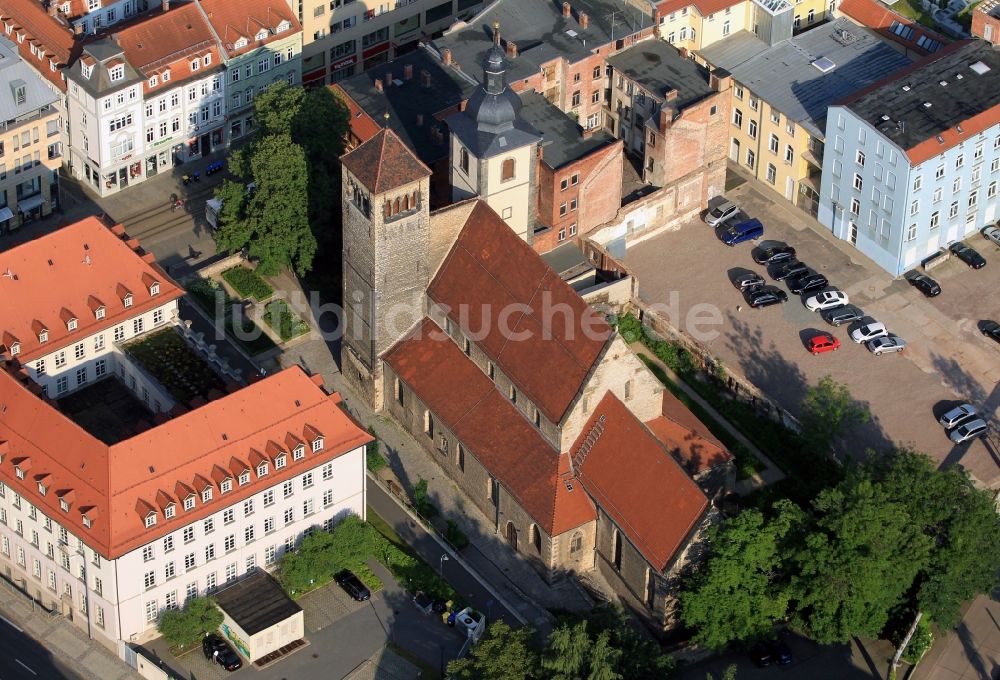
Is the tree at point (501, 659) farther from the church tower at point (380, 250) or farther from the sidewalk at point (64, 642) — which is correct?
the church tower at point (380, 250)

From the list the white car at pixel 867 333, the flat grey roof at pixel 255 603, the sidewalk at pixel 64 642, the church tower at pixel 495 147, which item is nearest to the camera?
the sidewalk at pixel 64 642

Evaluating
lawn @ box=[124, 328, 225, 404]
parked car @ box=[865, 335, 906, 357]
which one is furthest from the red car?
lawn @ box=[124, 328, 225, 404]

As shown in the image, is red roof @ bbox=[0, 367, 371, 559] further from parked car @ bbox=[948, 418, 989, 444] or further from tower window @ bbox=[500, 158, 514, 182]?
parked car @ bbox=[948, 418, 989, 444]

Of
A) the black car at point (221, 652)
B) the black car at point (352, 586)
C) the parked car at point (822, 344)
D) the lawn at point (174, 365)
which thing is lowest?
the black car at point (221, 652)

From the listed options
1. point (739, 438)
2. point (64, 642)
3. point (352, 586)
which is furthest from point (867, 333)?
point (64, 642)

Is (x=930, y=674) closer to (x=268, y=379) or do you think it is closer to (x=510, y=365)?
(x=510, y=365)

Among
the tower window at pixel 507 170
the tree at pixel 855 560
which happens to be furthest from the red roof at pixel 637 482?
the tower window at pixel 507 170

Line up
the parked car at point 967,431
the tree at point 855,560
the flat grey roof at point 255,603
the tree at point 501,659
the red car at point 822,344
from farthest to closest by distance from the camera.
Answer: the red car at point 822,344
the parked car at point 967,431
the flat grey roof at point 255,603
the tree at point 855,560
the tree at point 501,659

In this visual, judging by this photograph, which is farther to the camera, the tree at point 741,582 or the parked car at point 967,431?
the parked car at point 967,431
